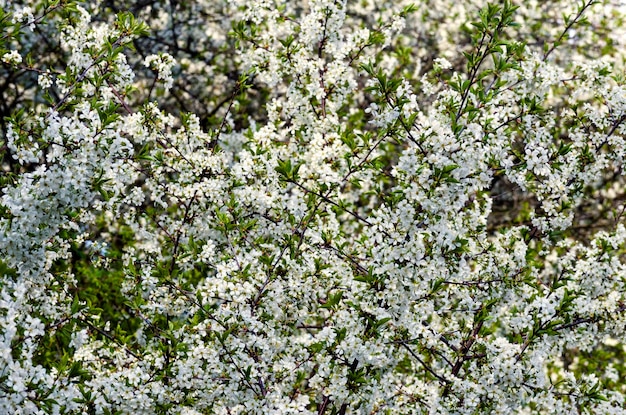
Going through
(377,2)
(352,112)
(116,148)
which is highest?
(377,2)

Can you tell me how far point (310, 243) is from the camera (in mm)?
4891

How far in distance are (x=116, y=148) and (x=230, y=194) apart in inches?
40.2

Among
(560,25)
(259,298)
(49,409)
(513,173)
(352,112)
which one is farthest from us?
(560,25)

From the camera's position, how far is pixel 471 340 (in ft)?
16.0

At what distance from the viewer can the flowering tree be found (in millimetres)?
4102

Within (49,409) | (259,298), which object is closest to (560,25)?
(259,298)

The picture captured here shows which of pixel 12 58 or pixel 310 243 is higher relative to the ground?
pixel 12 58

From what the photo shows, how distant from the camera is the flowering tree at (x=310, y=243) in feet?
13.5

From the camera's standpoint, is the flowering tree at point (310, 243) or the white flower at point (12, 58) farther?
the white flower at point (12, 58)

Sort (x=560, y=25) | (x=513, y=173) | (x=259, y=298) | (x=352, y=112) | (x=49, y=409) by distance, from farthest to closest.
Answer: (x=560, y=25)
(x=352, y=112)
(x=513, y=173)
(x=259, y=298)
(x=49, y=409)

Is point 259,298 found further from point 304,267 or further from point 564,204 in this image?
point 564,204

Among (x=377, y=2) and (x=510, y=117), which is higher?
(x=377, y=2)

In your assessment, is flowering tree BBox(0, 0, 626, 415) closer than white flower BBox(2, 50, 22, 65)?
Yes

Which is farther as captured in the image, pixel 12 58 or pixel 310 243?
pixel 310 243
